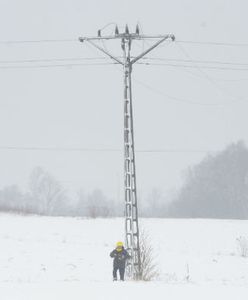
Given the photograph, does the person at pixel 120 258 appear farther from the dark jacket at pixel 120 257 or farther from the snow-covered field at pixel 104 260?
the snow-covered field at pixel 104 260

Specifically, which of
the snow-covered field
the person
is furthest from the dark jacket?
the snow-covered field

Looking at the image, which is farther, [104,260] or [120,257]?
[104,260]

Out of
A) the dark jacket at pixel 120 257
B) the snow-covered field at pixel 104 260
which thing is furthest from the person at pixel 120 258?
the snow-covered field at pixel 104 260

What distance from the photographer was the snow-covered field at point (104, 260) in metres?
18.1

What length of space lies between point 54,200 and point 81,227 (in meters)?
137

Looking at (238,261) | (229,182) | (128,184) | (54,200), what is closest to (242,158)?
(229,182)

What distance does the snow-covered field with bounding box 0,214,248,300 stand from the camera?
18062mm

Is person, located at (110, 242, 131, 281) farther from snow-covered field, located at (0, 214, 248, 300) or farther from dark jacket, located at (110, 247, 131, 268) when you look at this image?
snow-covered field, located at (0, 214, 248, 300)

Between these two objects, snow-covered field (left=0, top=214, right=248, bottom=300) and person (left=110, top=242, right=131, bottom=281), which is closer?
snow-covered field (left=0, top=214, right=248, bottom=300)

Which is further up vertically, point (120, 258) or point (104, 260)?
point (104, 260)

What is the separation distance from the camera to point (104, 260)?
3341 centimetres

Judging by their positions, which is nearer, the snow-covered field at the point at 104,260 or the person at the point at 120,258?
the snow-covered field at the point at 104,260

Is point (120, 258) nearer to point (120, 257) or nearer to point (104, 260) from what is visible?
point (120, 257)

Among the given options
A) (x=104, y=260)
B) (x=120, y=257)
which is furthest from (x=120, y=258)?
(x=104, y=260)
